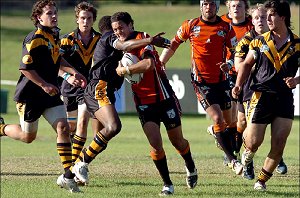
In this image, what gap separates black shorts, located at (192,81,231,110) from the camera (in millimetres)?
13711

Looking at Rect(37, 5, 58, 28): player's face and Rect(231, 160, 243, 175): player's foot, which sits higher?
Rect(37, 5, 58, 28): player's face

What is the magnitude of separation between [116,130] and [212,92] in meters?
2.65

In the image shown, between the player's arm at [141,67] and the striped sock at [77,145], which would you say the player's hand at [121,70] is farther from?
the striped sock at [77,145]

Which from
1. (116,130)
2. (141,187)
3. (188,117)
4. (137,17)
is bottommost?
(137,17)

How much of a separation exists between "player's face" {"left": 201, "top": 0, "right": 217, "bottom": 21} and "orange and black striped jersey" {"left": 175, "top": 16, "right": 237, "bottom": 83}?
8 centimetres

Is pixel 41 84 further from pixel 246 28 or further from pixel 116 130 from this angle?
pixel 246 28

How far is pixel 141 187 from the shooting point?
40.1 feet

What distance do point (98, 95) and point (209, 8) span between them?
2.70 metres

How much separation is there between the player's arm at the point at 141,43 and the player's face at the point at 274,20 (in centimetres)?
125

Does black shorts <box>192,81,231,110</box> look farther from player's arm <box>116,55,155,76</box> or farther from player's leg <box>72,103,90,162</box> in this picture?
player's arm <box>116,55,155,76</box>

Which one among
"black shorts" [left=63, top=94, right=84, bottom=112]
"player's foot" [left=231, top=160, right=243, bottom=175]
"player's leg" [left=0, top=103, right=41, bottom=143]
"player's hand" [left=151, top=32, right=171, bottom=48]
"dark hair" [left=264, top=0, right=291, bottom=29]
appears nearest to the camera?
"player's hand" [left=151, top=32, right=171, bottom=48]

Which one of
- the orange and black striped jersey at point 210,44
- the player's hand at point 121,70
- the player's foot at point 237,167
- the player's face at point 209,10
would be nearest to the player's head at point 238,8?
the orange and black striped jersey at point 210,44

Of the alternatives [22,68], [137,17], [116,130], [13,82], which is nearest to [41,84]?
[22,68]

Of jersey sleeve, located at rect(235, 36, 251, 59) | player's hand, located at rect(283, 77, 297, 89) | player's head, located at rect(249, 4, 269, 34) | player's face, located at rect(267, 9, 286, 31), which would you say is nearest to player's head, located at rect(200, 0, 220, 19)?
player's head, located at rect(249, 4, 269, 34)
